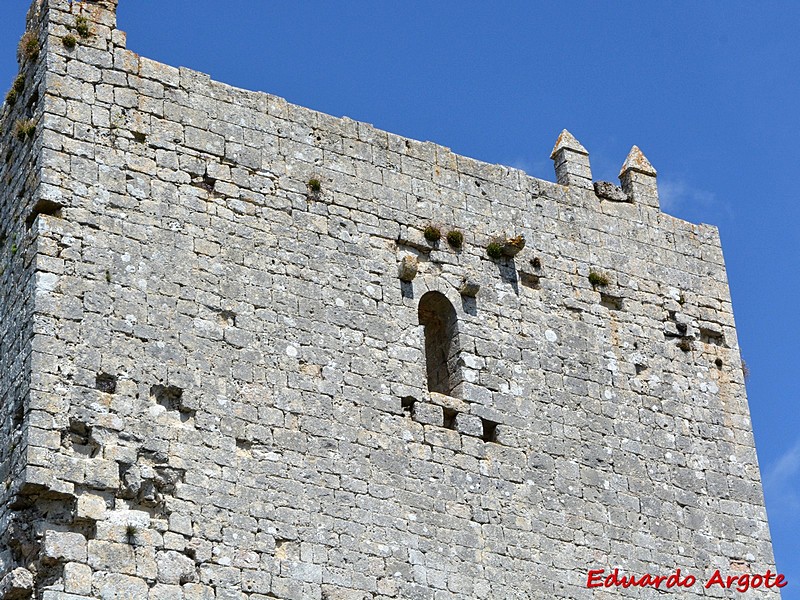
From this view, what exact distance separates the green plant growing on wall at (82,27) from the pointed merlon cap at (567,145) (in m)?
5.41

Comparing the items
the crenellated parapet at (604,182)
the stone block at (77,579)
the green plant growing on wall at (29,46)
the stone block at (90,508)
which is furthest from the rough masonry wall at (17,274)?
the crenellated parapet at (604,182)

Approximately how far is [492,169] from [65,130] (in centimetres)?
460

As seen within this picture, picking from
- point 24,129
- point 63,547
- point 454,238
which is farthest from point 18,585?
point 454,238

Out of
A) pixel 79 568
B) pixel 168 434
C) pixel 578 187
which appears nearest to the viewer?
pixel 79 568

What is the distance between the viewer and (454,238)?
16219 mm

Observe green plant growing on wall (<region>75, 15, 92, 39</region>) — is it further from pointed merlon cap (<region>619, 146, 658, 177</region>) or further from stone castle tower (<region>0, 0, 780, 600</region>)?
pointed merlon cap (<region>619, 146, 658, 177</region>)

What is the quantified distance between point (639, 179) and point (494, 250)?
2.64 m

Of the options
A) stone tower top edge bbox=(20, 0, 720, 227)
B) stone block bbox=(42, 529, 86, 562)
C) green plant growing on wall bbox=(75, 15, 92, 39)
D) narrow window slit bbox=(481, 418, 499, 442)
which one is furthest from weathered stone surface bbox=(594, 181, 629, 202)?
stone block bbox=(42, 529, 86, 562)

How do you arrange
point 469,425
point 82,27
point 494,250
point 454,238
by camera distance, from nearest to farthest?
point 82,27 < point 469,425 < point 454,238 < point 494,250

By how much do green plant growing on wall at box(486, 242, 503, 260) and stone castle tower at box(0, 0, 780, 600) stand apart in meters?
0.03

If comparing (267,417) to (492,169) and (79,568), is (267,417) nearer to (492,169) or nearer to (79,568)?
(79,568)

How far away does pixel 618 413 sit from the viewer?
1642 cm

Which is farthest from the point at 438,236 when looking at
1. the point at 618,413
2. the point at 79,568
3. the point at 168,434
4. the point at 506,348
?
the point at 79,568

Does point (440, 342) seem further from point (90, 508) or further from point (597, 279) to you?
point (90, 508)
